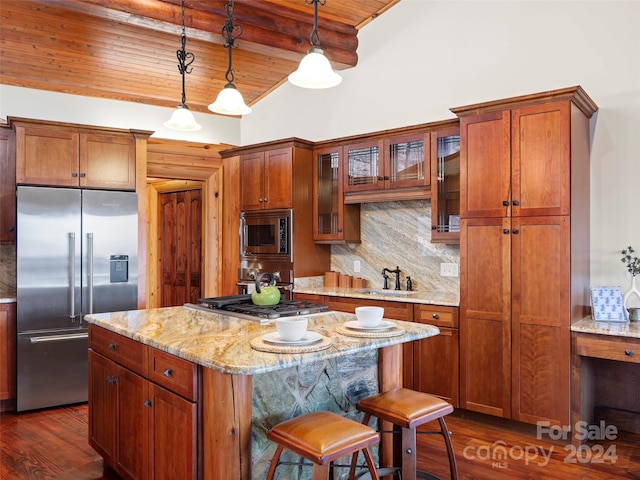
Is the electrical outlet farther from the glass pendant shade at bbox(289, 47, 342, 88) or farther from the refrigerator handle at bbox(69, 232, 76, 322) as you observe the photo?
the refrigerator handle at bbox(69, 232, 76, 322)

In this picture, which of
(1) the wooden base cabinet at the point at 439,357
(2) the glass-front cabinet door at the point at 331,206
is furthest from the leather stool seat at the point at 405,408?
(2) the glass-front cabinet door at the point at 331,206

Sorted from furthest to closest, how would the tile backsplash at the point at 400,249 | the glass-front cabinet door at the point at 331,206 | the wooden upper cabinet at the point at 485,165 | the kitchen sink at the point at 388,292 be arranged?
1. the glass-front cabinet door at the point at 331,206
2. the tile backsplash at the point at 400,249
3. the kitchen sink at the point at 388,292
4. the wooden upper cabinet at the point at 485,165

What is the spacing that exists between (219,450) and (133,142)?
3432 millimetres

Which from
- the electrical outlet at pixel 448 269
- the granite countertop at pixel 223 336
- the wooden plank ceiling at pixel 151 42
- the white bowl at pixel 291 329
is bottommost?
the granite countertop at pixel 223 336

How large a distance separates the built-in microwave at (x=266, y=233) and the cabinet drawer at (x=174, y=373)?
2.77 metres

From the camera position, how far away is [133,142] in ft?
15.4

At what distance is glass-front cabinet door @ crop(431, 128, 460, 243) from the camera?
418 centimetres

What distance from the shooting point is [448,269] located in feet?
14.9

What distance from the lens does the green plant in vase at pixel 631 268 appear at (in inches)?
138

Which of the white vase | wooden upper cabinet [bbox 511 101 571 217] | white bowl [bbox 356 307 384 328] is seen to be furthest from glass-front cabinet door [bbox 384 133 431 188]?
white bowl [bbox 356 307 384 328]

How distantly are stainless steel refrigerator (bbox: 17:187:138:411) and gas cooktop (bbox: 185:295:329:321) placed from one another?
154 centimetres

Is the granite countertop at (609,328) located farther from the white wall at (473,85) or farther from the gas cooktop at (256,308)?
the gas cooktop at (256,308)

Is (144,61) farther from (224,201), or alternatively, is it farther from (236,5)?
(224,201)

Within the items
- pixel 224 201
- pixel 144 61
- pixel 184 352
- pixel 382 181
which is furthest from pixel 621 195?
pixel 144 61
